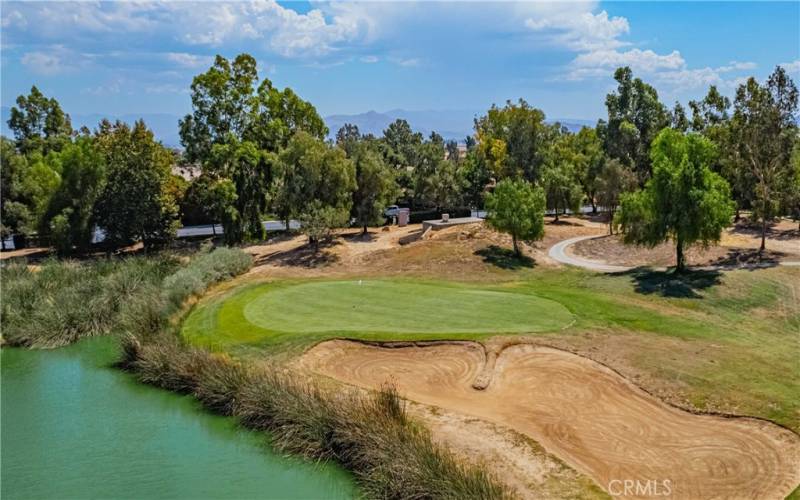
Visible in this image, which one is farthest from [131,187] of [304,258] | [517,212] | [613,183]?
[613,183]

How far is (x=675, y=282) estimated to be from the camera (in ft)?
97.5

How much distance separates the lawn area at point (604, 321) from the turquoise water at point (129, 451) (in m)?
3.85

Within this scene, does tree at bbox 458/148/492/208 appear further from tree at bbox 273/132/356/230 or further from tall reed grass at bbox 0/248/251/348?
tall reed grass at bbox 0/248/251/348

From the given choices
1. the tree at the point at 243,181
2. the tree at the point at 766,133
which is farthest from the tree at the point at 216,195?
the tree at the point at 766,133

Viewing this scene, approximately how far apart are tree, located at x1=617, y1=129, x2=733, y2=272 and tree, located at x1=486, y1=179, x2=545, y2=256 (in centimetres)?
792

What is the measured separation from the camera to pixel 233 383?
18688 millimetres

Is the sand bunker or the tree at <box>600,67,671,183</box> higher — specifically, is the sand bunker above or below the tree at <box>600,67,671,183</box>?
below

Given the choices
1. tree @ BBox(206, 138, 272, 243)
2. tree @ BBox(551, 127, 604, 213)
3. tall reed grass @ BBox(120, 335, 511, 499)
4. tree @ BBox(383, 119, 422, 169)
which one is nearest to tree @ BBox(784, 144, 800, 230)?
tree @ BBox(551, 127, 604, 213)

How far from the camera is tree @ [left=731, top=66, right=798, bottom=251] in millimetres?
36031

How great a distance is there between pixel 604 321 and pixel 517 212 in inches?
625

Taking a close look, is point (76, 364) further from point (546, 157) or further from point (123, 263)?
point (546, 157)

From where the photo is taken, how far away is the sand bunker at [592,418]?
1361 cm

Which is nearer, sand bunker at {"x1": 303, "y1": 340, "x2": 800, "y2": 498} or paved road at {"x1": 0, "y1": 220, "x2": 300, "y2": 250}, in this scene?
sand bunker at {"x1": 303, "y1": 340, "x2": 800, "y2": 498}

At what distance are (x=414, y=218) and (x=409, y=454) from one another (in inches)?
1720
